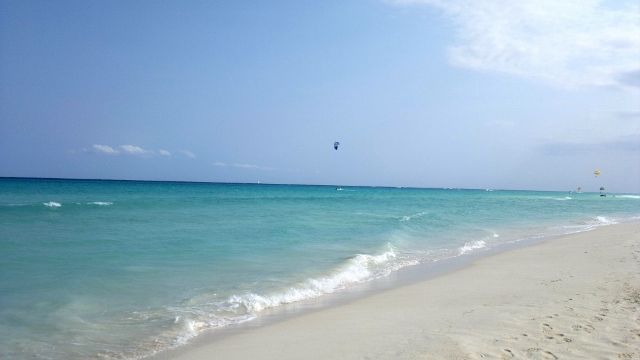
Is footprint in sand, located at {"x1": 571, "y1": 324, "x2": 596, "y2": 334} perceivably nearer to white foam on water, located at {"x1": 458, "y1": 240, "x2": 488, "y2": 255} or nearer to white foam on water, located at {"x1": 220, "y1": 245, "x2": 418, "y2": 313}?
white foam on water, located at {"x1": 220, "y1": 245, "x2": 418, "y2": 313}

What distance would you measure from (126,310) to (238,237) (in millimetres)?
9224

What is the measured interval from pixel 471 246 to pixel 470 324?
35.5 feet

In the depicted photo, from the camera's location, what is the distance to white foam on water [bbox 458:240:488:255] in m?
15.9

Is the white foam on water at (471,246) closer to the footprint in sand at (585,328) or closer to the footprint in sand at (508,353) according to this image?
the footprint in sand at (585,328)

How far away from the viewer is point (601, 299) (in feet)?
25.9

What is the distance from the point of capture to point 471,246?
16.9 m

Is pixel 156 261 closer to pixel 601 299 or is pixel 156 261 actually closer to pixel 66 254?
pixel 66 254

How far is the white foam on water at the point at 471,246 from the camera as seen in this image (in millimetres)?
15866

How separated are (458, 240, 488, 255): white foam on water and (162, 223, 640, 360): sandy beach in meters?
4.91

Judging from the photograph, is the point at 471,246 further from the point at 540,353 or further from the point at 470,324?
the point at 540,353

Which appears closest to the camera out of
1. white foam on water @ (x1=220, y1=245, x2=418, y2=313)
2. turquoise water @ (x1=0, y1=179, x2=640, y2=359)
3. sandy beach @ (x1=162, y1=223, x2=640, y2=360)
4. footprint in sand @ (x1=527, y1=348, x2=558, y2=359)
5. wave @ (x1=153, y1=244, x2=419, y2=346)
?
footprint in sand @ (x1=527, y1=348, x2=558, y2=359)

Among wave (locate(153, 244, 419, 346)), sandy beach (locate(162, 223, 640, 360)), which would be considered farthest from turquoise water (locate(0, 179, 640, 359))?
sandy beach (locate(162, 223, 640, 360))

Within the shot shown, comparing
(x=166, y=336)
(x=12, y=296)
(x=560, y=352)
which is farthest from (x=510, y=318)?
(x=12, y=296)

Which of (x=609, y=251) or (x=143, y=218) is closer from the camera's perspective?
(x=609, y=251)
